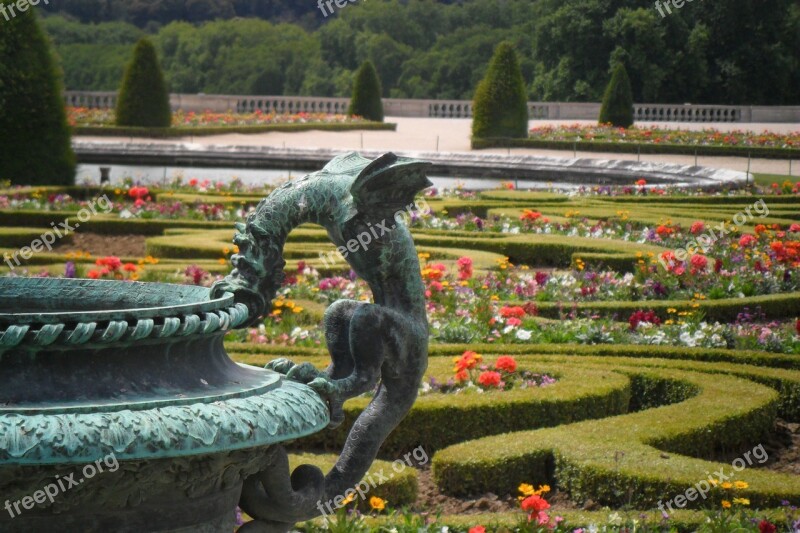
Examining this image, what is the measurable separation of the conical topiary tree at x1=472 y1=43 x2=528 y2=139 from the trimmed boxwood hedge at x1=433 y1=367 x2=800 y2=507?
20419 millimetres

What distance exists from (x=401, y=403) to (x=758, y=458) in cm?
318

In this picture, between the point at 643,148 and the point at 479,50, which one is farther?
the point at 479,50

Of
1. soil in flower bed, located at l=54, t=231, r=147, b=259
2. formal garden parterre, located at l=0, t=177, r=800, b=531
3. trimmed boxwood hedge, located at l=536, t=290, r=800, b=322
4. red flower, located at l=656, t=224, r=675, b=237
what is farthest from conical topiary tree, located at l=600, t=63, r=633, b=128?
trimmed boxwood hedge, located at l=536, t=290, r=800, b=322

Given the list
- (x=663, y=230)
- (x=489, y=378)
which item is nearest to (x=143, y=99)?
(x=663, y=230)

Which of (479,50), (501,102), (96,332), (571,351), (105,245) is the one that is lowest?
(105,245)

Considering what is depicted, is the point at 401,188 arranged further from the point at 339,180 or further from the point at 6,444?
A: the point at 6,444

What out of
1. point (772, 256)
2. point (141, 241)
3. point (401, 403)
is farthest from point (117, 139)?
point (401, 403)

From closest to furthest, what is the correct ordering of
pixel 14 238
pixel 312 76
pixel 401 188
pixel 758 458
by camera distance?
pixel 401 188, pixel 758 458, pixel 14 238, pixel 312 76

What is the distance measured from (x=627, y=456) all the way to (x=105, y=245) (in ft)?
26.1

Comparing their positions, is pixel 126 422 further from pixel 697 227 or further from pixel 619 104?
pixel 619 104

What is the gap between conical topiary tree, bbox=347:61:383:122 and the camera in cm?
3105

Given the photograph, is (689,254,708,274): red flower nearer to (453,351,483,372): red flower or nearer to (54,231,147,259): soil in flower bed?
(453,351,483,372): red flower

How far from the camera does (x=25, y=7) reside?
15.2 metres

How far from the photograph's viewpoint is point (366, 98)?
31.0 metres
